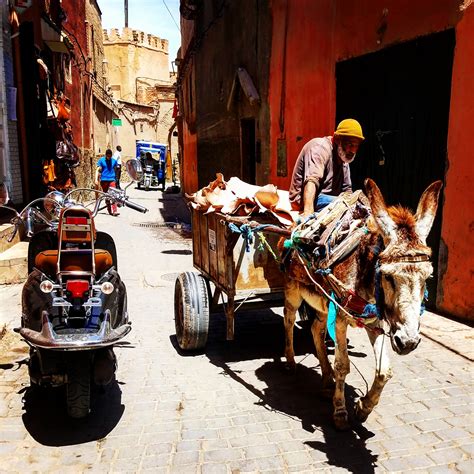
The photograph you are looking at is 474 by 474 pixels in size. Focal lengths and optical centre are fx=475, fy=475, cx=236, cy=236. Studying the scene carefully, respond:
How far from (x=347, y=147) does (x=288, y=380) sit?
6.99ft

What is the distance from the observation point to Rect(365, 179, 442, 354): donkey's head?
2461 millimetres

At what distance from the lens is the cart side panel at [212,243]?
185 inches

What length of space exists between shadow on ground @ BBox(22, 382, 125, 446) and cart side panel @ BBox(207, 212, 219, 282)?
1.42 meters

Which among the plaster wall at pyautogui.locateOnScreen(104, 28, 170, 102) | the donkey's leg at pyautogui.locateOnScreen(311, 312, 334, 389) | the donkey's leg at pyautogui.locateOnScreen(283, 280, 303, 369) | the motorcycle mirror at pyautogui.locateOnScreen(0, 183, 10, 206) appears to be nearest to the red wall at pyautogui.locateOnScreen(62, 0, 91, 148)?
the motorcycle mirror at pyautogui.locateOnScreen(0, 183, 10, 206)

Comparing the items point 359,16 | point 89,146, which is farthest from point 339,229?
point 89,146

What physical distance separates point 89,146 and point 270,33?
14.6 meters

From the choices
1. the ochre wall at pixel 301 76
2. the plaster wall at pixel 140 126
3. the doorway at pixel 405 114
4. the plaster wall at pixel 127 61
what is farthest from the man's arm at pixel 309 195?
the plaster wall at pixel 127 61

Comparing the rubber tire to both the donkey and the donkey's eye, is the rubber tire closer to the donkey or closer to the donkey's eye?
the donkey

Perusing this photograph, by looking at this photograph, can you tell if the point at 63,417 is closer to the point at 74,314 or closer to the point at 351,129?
the point at 74,314

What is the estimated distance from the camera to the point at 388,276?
258 centimetres

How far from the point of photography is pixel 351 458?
10.3 feet

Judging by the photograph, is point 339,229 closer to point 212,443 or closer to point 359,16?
point 212,443

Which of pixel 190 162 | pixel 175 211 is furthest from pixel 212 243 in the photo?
pixel 190 162

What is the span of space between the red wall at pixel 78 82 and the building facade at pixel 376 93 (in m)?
8.67
